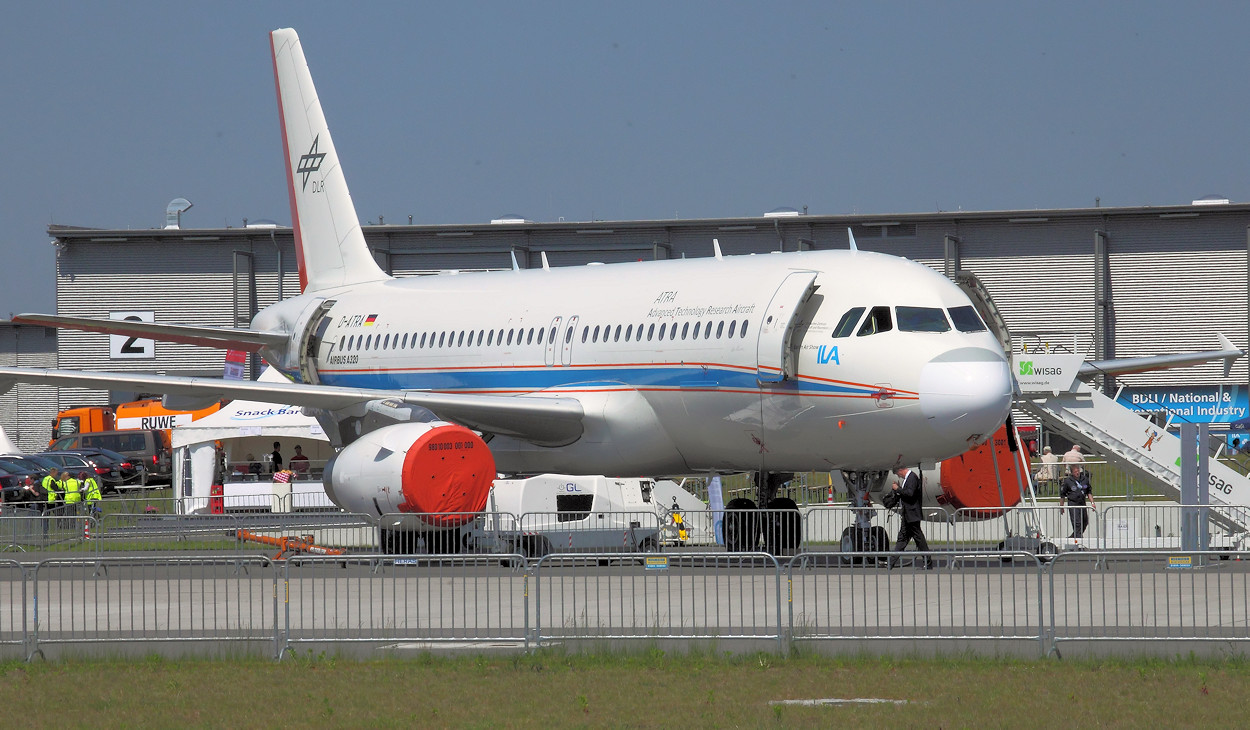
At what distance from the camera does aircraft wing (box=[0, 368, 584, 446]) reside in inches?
797

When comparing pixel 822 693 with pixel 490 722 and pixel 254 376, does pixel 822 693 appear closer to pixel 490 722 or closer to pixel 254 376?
pixel 490 722

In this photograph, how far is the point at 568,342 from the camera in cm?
2139

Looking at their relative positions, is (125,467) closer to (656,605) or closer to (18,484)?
(18,484)

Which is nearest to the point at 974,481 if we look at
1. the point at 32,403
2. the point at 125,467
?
the point at 125,467

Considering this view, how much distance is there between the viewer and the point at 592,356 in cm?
2084

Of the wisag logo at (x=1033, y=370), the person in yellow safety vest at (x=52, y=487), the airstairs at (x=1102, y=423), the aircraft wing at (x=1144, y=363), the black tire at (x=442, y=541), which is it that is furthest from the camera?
the person in yellow safety vest at (x=52, y=487)

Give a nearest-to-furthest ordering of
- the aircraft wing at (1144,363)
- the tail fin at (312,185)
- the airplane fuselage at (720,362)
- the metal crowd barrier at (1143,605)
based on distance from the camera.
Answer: the metal crowd barrier at (1143,605)
the airplane fuselage at (720,362)
the aircraft wing at (1144,363)
the tail fin at (312,185)

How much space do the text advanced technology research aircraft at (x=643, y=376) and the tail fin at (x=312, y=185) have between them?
3.12 metres

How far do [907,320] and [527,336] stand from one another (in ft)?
21.0

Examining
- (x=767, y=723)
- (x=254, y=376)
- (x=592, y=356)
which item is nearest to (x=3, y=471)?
(x=254, y=376)

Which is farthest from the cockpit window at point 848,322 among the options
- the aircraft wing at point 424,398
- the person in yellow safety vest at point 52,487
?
the person in yellow safety vest at point 52,487

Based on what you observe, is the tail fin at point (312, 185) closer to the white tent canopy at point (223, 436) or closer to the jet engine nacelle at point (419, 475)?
the white tent canopy at point (223, 436)

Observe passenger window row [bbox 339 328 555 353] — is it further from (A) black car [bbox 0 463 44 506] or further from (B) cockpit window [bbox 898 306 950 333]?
(A) black car [bbox 0 463 44 506]

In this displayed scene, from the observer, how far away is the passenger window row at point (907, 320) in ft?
58.0
